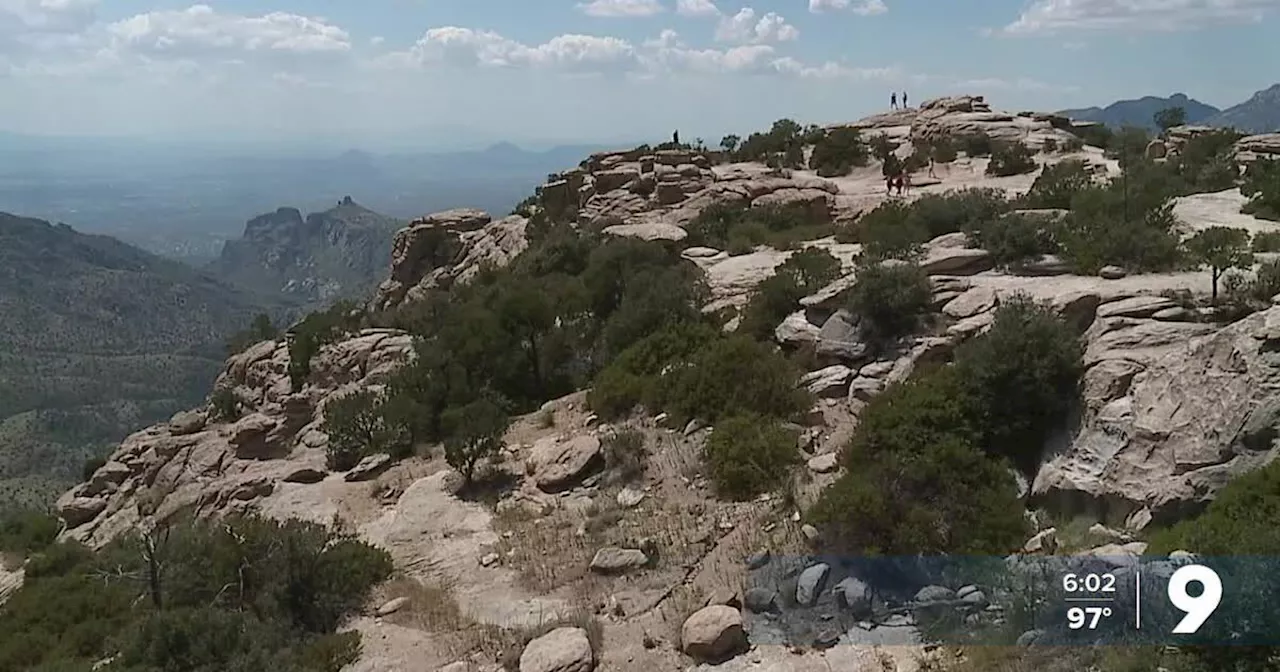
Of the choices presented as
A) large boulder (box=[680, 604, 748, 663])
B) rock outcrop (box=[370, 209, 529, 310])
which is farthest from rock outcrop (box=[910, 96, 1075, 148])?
large boulder (box=[680, 604, 748, 663])

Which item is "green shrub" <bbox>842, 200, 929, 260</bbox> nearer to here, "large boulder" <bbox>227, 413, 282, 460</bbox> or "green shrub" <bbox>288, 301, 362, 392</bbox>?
"large boulder" <bbox>227, 413, 282, 460</bbox>

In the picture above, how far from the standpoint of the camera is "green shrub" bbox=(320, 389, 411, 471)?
19497 millimetres

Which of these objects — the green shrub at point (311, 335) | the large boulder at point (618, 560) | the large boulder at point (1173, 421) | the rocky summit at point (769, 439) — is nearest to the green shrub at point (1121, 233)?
the rocky summit at point (769, 439)

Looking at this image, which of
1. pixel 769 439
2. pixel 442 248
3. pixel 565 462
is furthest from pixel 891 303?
pixel 442 248

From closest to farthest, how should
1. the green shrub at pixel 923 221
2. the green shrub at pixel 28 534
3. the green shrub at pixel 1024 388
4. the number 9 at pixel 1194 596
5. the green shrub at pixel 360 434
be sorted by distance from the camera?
the number 9 at pixel 1194 596 < the green shrub at pixel 1024 388 < the green shrub at pixel 923 221 < the green shrub at pixel 360 434 < the green shrub at pixel 28 534

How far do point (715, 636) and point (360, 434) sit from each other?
13234 mm

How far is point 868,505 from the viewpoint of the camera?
10.2 m

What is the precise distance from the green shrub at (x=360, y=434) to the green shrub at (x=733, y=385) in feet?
21.9

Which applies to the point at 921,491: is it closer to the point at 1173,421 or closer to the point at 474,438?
the point at 1173,421

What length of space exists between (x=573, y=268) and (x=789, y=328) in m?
11.9

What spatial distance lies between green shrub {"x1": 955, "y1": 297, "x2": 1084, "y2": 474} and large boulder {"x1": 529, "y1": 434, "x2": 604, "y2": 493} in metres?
6.27

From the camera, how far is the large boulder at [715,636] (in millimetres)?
9117

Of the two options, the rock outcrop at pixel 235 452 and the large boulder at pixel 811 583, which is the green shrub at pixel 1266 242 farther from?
the rock outcrop at pixel 235 452

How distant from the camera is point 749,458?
12.8 metres
